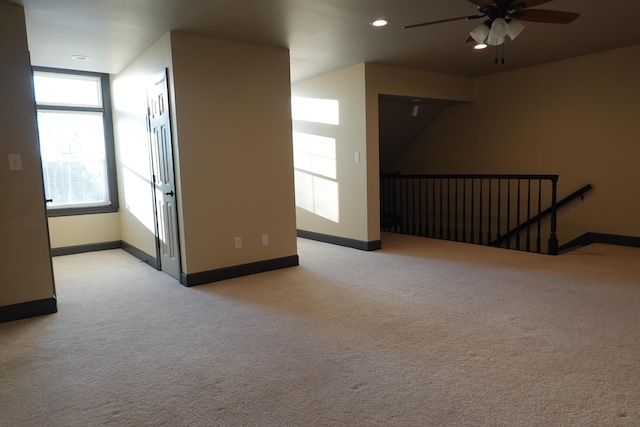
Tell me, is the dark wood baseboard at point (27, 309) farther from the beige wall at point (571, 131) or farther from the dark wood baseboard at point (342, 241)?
the beige wall at point (571, 131)

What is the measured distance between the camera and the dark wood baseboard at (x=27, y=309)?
11.0 ft

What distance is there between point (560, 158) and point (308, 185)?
362 centimetres

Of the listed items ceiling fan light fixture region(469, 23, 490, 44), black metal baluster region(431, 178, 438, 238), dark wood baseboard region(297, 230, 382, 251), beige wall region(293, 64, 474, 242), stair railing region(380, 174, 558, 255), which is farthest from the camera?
black metal baluster region(431, 178, 438, 238)

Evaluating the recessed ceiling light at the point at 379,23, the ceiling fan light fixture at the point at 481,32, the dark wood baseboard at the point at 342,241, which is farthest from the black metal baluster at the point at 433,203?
the ceiling fan light fixture at the point at 481,32

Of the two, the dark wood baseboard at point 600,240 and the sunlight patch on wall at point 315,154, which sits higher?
the sunlight patch on wall at point 315,154

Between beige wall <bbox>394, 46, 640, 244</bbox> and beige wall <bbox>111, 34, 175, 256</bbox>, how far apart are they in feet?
16.1

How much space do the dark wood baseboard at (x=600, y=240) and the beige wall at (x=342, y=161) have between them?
263cm

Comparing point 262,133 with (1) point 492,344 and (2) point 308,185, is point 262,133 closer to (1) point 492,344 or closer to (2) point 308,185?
(2) point 308,185

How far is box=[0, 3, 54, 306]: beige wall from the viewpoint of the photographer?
327 centimetres

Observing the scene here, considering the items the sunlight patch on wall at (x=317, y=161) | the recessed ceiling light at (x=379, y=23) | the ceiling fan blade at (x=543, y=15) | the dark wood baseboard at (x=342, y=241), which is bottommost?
the dark wood baseboard at (x=342, y=241)

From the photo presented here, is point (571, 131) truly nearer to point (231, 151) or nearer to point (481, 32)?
point (481, 32)

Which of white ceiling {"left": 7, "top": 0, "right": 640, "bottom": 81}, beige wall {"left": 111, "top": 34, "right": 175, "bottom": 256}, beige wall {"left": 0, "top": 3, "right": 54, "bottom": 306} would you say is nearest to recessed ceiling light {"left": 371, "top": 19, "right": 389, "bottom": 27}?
white ceiling {"left": 7, "top": 0, "right": 640, "bottom": 81}

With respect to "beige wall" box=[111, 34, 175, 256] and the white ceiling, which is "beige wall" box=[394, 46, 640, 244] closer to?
the white ceiling

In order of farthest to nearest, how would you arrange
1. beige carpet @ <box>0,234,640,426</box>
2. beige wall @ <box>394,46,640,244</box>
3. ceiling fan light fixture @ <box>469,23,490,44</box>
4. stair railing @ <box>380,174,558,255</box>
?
1. stair railing @ <box>380,174,558,255</box>
2. beige wall @ <box>394,46,640,244</box>
3. ceiling fan light fixture @ <box>469,23,490,44</box>
4. beige carpet @ <box>0,234,640,426</box>
